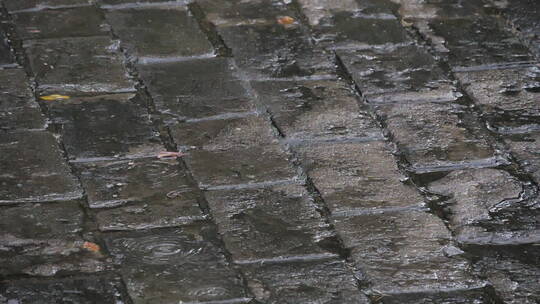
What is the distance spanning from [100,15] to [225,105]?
1.24 metres

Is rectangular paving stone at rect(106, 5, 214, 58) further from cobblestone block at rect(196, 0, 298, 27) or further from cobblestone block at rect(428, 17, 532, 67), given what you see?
cobblestone block at rect(428, 17, 532, 67)

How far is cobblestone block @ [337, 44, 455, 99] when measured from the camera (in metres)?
5.46

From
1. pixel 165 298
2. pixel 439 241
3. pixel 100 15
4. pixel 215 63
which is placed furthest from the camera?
pixel 100 15

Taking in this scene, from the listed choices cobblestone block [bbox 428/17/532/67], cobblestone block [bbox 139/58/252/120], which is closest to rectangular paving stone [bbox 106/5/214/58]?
cobblestone block [bbox 139/58/252/120]

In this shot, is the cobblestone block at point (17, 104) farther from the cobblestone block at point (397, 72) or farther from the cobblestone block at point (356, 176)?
the cobblestone block at point (397, 72)

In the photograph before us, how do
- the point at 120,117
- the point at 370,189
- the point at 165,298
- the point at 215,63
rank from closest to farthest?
1. the point at 165,298
2. the point at 370,189
3. the point at 120,117
4. the point at 215,63

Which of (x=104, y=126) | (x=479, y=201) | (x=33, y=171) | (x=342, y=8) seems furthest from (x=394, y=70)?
(x=33, y=171)

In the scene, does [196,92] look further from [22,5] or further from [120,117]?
[22,5]

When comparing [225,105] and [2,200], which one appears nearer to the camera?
[2,200]

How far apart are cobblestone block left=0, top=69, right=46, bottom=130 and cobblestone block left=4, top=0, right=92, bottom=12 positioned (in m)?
0.76

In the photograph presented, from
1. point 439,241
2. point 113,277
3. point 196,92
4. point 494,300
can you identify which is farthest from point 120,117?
point 494,300

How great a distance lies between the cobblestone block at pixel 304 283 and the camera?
3.97 m

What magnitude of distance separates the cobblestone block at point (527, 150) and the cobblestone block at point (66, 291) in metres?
1.97

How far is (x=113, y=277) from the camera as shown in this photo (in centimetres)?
405
